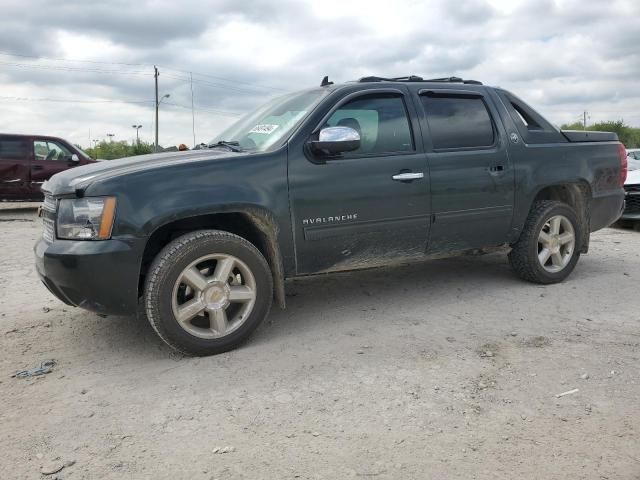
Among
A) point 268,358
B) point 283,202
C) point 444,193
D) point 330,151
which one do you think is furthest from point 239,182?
point 444,193

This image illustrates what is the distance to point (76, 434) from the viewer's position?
276 cm

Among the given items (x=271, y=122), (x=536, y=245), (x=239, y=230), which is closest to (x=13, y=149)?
(x=271, y=122)

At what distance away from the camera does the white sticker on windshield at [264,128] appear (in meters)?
4.25

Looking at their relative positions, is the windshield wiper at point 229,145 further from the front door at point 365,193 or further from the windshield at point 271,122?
the front door at point 365,193

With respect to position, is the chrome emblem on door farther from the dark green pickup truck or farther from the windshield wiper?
the windshield wiper

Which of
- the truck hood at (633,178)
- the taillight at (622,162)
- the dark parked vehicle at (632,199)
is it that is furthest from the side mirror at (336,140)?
the dark parked vehicle at (632,199)

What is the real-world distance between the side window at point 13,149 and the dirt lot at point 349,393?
334 inches

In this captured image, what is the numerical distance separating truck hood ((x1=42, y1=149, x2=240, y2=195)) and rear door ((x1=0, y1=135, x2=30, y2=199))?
31.0 feet

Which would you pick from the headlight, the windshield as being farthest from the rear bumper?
the headlight

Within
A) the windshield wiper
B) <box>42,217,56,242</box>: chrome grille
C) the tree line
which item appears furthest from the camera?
the tree line

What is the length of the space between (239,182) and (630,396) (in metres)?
2.59

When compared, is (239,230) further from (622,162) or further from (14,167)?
(14,167)

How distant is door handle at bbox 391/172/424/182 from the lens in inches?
169

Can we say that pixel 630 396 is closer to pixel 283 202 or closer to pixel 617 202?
pixel 283 202
